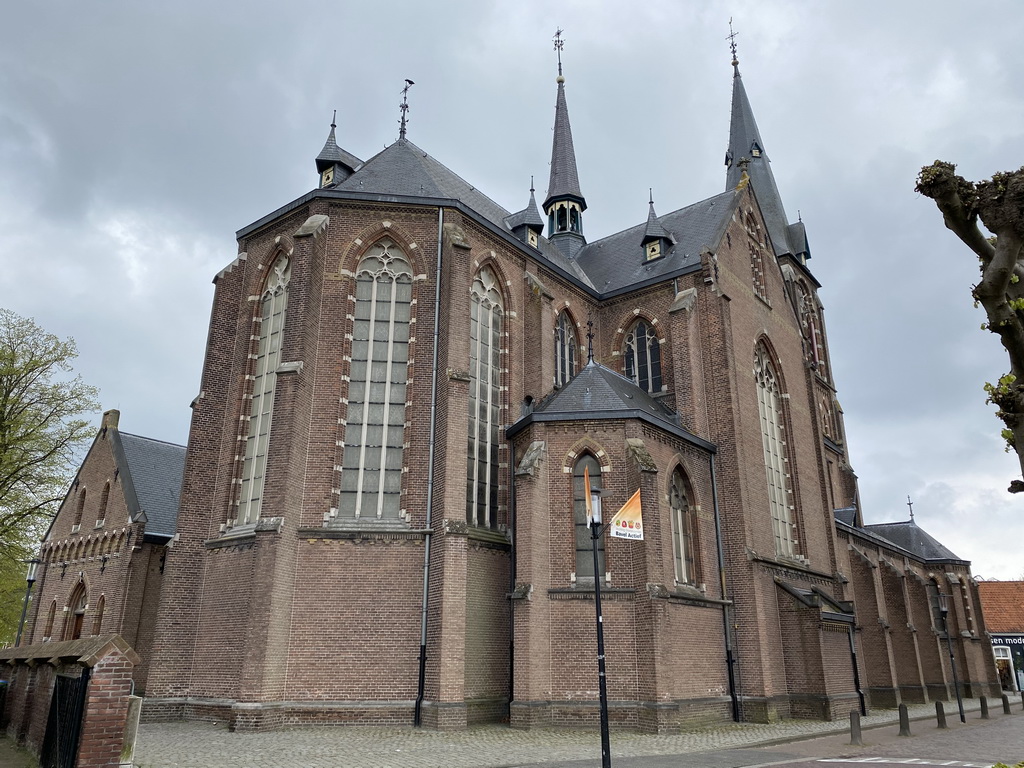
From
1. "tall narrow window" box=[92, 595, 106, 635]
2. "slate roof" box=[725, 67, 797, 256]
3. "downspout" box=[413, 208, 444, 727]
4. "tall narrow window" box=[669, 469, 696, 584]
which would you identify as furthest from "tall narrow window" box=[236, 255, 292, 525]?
"slate roof" box=[725, 67, 797, 256]

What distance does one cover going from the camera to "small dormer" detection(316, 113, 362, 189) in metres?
22.8

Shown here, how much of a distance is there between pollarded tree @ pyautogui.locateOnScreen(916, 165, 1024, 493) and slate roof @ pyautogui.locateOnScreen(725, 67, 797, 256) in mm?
35429

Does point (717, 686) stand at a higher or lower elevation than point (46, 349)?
lower

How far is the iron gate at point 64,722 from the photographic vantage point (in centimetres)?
854

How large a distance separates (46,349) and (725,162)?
1334 inches

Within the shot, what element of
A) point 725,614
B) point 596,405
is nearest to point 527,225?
point 596,405

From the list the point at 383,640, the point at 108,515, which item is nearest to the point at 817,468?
the point at 383,640

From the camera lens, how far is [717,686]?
19.3 metres

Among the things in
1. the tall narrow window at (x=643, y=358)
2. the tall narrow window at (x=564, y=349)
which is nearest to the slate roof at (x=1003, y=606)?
the tall narrow window at (x=643, y=358)

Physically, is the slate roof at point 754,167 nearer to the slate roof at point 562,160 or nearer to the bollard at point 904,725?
the slate roof at point 562,160

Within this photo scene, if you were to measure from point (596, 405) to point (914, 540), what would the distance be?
2665cm

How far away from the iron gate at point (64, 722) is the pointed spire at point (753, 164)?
38046mm

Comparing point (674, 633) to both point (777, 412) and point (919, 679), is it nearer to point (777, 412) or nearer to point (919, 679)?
point (777, 412)

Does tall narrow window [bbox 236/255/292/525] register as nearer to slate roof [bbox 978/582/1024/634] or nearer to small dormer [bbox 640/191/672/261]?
small dormer [bbox 640/191/672/261]
